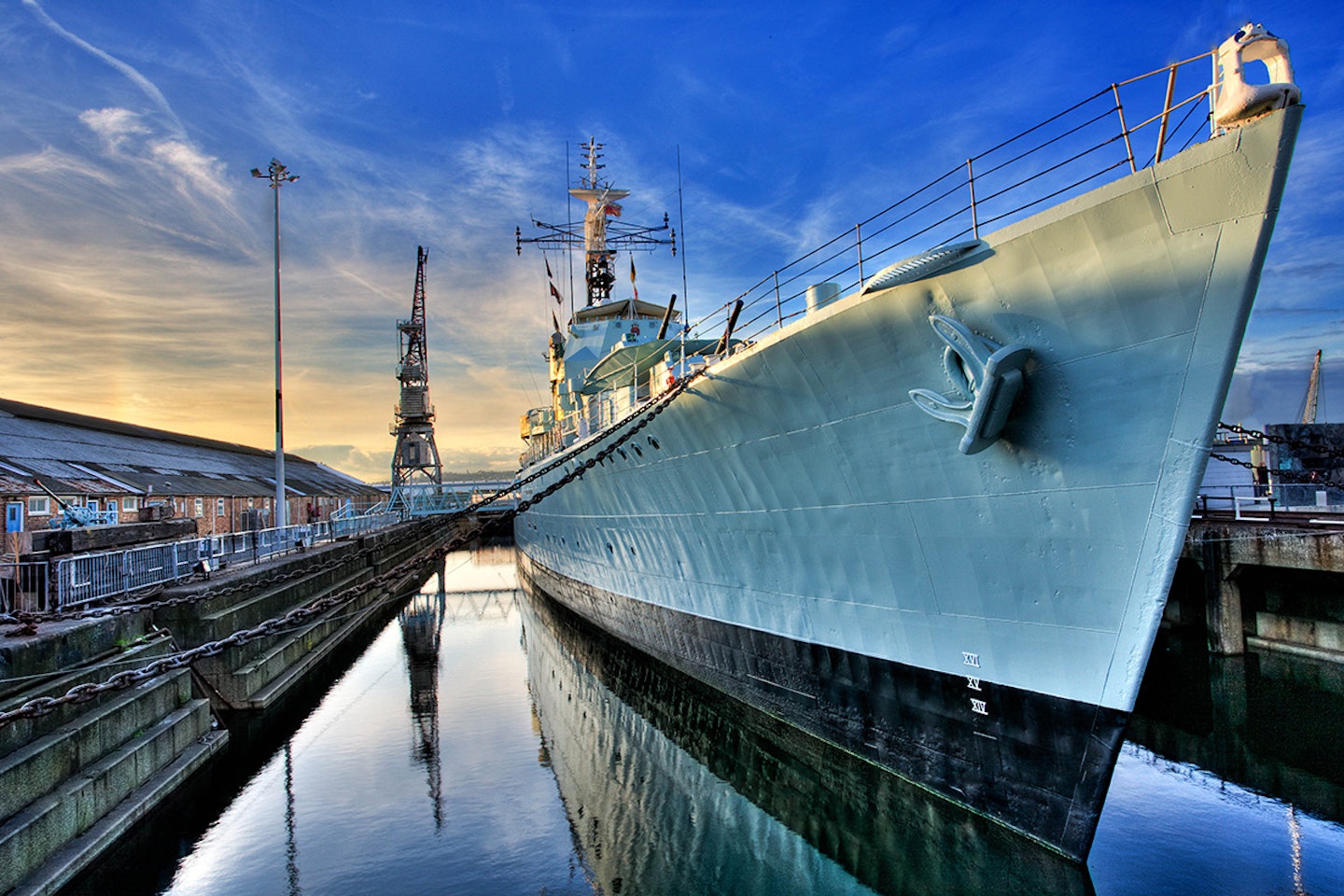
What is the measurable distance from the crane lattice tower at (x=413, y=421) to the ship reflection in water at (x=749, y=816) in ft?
124

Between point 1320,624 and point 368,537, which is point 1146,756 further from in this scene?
point 368,537

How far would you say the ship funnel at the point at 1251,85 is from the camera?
4391 millimetres

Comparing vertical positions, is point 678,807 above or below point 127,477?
below

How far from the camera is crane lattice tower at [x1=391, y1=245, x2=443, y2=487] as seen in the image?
46844mm

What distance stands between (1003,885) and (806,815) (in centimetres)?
234

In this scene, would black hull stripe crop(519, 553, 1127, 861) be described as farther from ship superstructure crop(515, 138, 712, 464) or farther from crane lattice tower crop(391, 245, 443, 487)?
crane lattice tower crop(391, 245, 443, 487)

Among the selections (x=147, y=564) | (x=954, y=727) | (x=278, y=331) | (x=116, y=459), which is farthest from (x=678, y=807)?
(x=116, y=459)

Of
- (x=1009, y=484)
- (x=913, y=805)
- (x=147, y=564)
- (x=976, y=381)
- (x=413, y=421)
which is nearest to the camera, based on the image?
(x=976, y=381)

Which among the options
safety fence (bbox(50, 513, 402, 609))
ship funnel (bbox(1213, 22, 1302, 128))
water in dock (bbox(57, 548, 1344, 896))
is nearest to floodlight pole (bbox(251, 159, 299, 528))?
safety fence (bbox(50, 513, 402, 609))

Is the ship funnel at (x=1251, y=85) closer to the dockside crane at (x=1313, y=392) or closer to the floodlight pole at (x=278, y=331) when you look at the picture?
the floodlight pole at (x=278, y=331)

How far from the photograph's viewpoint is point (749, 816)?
8.16m

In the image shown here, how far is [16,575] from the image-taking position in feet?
32.0

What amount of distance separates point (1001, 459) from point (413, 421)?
152 ft

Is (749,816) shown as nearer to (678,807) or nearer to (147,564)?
(678,807)
